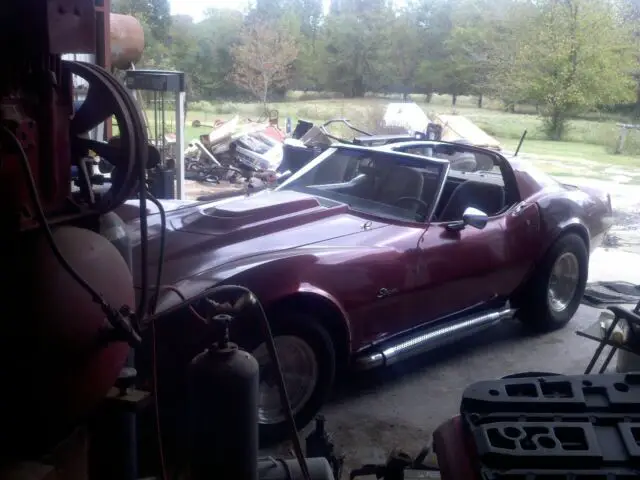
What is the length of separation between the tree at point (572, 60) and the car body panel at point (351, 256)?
25.1 meters

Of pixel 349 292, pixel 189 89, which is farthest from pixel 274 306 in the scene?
pixel 189 89

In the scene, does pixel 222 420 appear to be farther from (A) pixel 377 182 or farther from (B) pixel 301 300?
(A) pixel 377 182

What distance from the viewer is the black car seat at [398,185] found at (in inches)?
195

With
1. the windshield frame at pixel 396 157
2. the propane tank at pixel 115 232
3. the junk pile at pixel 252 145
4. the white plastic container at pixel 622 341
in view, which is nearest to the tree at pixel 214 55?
the junk pile at pixel 252 145

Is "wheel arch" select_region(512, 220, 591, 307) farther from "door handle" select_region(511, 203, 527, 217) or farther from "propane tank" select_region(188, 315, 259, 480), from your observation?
"propane tank" select_region(188, 315, 259, 480)

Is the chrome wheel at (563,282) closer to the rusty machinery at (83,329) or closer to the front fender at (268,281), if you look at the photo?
the front fender at (268,281)

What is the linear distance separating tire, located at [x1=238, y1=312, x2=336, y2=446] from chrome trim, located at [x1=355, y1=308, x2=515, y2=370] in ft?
1.03

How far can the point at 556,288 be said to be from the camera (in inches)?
231

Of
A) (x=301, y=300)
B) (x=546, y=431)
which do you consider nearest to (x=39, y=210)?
(x=546, y=431)

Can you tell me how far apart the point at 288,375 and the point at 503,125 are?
23272 mm

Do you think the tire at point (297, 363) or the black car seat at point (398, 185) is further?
the black car seat at point (398, 185)

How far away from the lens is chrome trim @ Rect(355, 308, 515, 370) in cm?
416

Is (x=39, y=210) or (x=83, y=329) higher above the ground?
(x=39, y=210)

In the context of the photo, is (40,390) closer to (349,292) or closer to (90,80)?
(90,80)
